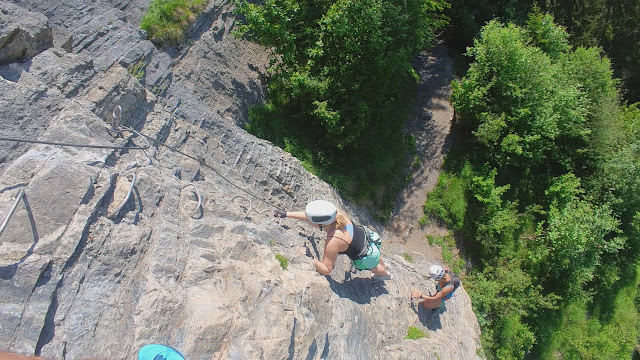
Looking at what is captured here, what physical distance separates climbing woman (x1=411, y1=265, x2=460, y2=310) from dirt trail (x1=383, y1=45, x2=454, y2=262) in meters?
→ 3.17

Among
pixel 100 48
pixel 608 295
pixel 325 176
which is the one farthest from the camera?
pixel 608 295

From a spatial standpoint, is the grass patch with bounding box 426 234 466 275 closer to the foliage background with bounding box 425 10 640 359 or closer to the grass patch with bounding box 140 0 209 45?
the foliage background with bounding box 425 10 640 359

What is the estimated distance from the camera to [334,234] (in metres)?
6.41

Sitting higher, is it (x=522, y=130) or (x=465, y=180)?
(x=522, y=130)

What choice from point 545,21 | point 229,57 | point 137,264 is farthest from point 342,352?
point 545,21

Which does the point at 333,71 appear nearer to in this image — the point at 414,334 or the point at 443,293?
the point at 443,293

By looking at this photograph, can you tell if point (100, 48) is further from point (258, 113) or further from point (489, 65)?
point (489, 65)

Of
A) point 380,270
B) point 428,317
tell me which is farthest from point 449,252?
point 380,270

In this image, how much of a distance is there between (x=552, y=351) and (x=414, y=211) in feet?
27.3

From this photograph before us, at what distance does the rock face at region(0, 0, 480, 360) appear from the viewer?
440 centimetres

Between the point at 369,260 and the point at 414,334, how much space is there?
236 centimetres

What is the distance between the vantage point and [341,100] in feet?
37.4

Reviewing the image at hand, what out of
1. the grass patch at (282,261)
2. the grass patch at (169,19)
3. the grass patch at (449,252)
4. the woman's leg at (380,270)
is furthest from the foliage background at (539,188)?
the grass patch at (169,19)

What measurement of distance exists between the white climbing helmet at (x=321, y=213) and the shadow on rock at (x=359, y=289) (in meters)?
1.49
